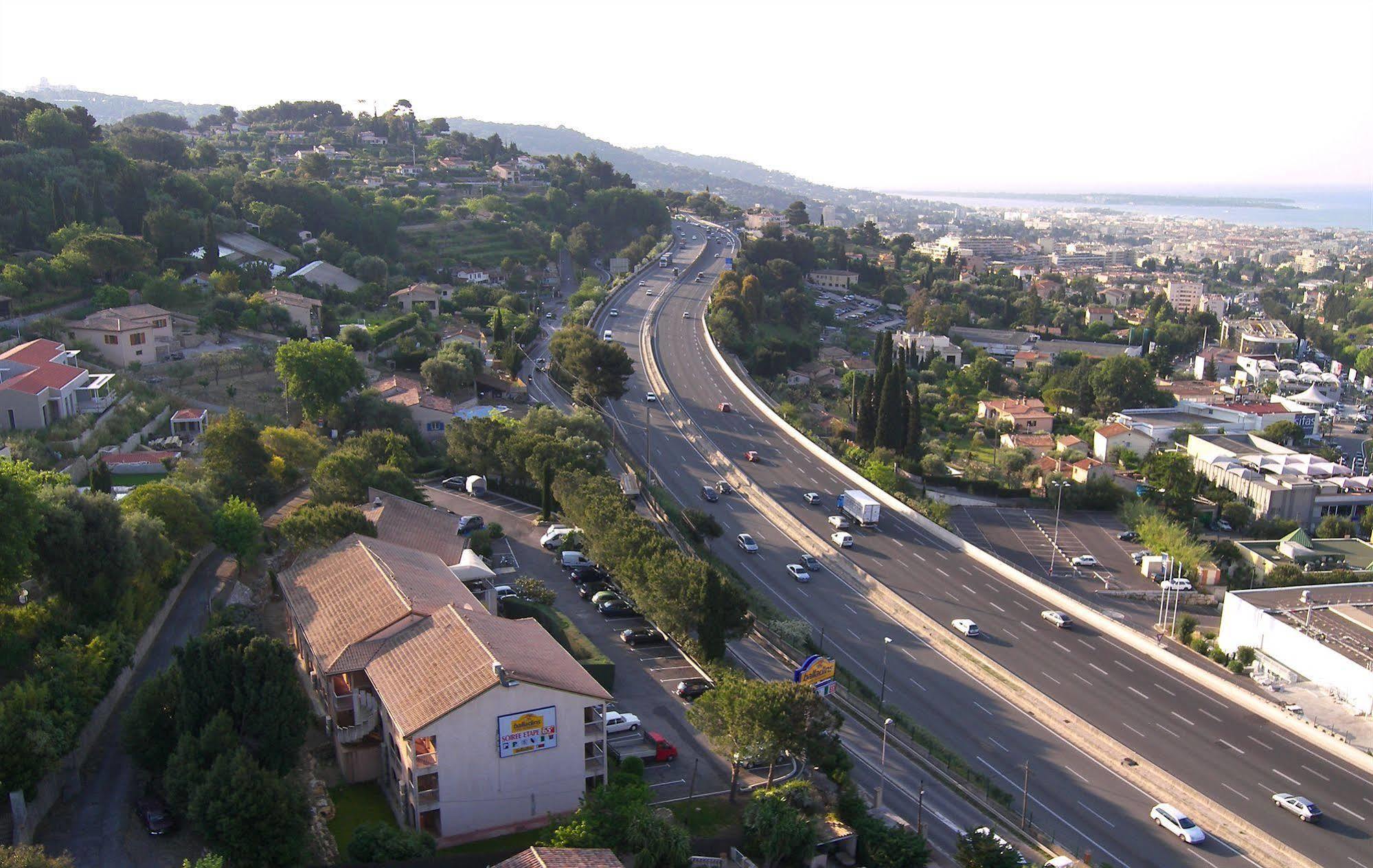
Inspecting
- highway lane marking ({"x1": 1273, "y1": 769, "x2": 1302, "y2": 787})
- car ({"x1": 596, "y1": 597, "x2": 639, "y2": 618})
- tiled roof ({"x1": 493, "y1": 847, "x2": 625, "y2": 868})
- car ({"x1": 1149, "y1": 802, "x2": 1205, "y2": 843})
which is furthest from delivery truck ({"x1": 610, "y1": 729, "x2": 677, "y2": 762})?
highway lane marking ({"x1": 1273, "y1": 769, "x2": 1302, "y2": 787})

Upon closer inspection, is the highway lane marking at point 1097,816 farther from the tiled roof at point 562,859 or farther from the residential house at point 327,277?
the residential house at point 327,277

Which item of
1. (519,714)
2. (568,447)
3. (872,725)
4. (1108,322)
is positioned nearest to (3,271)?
(568,447)

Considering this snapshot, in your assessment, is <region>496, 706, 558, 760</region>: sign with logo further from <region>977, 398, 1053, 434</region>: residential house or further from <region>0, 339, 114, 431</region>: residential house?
<region>977, 398, 1053, 434</region>: residential house

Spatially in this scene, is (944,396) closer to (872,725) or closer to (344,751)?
(872,725)

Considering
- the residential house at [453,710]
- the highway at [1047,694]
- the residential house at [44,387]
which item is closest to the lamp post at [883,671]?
the highway at [1047,694]

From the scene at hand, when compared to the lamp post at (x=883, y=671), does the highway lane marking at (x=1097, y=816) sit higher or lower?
lower
